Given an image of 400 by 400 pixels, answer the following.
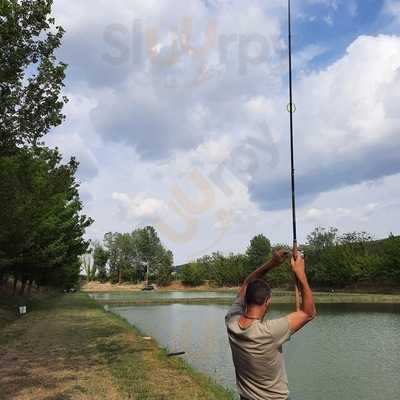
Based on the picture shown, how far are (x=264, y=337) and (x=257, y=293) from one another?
368 millimetres

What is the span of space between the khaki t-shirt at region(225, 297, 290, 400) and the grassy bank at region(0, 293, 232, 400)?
259 inches

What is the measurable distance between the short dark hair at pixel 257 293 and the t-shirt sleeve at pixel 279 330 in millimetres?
207

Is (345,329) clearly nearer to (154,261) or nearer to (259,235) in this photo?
(259,235)

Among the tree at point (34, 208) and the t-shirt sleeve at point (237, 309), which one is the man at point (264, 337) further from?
the tree at point (34, 208)

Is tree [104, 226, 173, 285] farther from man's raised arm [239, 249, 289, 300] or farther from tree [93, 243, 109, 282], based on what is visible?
man's raised arm [239, 249, 289, 300]

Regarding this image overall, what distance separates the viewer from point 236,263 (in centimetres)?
15438

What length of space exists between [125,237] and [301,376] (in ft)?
534

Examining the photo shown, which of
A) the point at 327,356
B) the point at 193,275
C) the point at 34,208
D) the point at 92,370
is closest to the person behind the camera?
the point at 92,370

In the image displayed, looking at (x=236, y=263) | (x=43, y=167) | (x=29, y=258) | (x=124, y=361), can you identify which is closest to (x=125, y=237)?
(x=236, y=263)

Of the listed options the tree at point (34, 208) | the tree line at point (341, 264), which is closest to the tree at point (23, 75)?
the tree at point (34, 208)

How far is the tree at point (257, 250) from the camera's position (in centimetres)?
14609

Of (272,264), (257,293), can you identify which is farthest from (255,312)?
(272,264)

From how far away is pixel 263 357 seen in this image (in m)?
4.15

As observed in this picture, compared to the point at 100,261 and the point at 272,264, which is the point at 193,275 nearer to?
the point at 100,261
